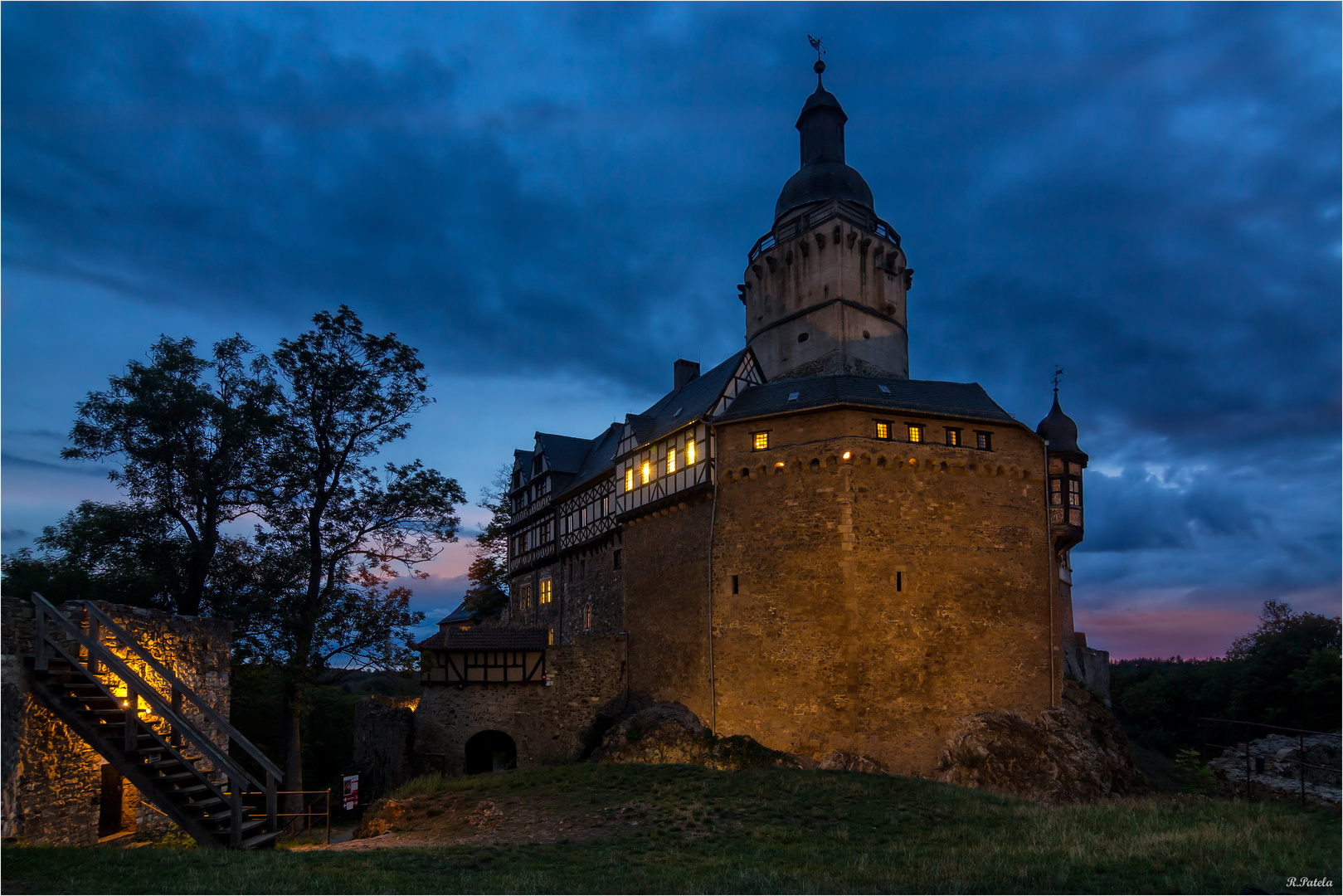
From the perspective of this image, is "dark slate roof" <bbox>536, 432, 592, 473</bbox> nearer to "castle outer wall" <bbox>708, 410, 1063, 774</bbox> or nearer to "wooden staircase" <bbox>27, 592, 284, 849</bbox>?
"castle outer wall" <bbox>708, 410, 1063, 774</bbox>

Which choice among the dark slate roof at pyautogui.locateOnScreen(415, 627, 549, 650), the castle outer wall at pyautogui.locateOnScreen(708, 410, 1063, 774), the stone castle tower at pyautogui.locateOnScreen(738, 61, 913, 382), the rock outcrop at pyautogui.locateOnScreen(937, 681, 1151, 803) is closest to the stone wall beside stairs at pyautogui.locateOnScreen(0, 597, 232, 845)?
the dark slate roof at pyautogui.locateOnScreen(415, 627, 549, 650)

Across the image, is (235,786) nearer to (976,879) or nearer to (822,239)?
(976,879)

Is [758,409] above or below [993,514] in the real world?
above

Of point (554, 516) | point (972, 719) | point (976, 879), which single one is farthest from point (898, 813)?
point (554, 516)

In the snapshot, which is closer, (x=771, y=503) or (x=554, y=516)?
(x=771, y=503)

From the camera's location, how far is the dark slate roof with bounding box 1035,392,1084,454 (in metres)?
A: 30.9

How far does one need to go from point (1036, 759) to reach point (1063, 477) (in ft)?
41.9

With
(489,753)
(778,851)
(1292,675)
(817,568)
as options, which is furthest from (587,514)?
(1292,675)

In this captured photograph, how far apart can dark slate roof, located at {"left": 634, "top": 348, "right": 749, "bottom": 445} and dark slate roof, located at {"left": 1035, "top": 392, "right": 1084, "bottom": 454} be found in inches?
534

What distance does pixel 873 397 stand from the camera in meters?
24.1

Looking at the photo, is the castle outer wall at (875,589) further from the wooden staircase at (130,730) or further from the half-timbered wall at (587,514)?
the wooden staircase at (130,730)

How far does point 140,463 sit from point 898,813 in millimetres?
20466

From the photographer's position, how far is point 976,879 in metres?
9.91

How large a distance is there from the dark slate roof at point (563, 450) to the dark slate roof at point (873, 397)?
13045 mm
